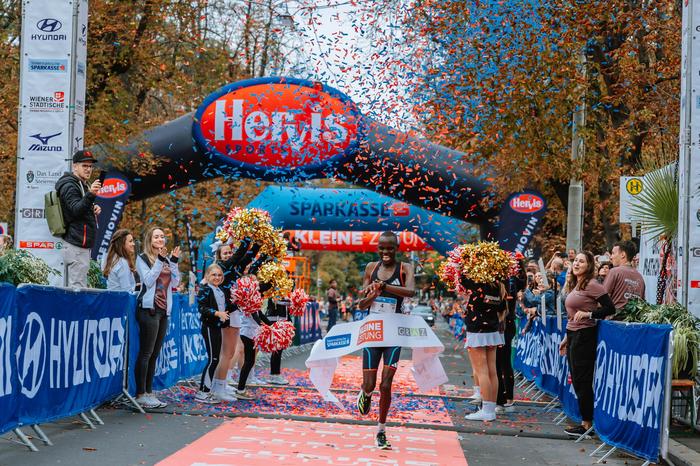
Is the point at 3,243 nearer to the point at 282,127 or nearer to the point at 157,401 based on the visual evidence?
the point at 157,401

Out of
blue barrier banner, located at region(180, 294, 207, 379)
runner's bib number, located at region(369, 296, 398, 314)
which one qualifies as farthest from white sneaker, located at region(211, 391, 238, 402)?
runner's bib number, located at region(369, 296, 398, 314)

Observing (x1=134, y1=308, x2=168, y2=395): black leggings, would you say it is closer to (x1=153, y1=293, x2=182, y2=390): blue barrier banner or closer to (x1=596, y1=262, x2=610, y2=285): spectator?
(x1=153, y1=293, x2=182, y2=390): blue barrier banner

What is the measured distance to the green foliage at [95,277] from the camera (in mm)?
11500

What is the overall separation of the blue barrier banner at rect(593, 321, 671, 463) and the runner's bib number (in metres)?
2.11

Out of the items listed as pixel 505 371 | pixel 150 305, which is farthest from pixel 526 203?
pixel 150 305

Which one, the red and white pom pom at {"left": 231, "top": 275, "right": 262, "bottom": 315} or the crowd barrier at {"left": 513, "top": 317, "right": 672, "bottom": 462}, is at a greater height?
the red and white pom pom at {"left": 231, "top": 275, "right": 262, "bottom": 315}

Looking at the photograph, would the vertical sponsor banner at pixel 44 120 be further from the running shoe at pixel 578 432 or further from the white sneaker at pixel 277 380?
Answer: the running shoe at pixel 578 432

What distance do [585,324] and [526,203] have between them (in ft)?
32.0

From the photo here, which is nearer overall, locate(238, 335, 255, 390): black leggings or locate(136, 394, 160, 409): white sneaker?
locate(136, 394, 160, 409): white sneaker

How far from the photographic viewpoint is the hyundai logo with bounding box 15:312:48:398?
320 inches

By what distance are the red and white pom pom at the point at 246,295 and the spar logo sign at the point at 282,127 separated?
18.9ft

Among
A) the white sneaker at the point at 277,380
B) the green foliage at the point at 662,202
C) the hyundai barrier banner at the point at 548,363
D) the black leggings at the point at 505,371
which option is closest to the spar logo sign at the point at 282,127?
the white sneaker at the point at 277,380

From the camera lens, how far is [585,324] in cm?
1039

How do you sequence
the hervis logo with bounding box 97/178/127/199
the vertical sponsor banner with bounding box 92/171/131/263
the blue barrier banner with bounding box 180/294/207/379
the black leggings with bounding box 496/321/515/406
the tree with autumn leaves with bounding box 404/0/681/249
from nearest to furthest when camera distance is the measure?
the black leggings with bounding box 496/321/515/406 < the blue barrier banner with bounding box 180/294/207/379 < the tree with autumn leaves with bounding box 404/0/681/249 < the vertical sponsor banner with bounding box 92/171/131/263 < the hervis logo with bounding box 97/178/127/199
